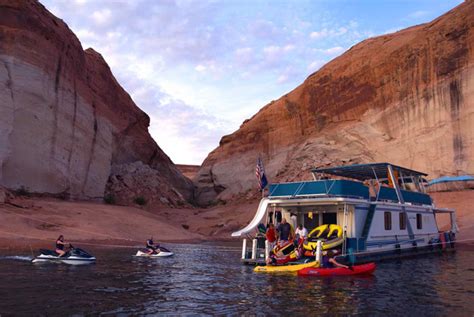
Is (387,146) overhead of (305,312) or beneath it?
overhead

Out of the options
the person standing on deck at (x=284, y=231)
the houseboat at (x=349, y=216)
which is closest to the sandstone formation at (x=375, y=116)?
the houseboat at (x=349, y=216)

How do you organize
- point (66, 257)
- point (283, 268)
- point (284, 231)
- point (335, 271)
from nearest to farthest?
point (335, 271), point (283, 268), point (66, 257), point (284, 231)

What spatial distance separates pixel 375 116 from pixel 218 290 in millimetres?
44341

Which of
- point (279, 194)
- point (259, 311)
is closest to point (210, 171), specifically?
point (279, 194)

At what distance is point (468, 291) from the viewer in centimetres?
1349

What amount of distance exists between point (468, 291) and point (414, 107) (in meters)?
38.8

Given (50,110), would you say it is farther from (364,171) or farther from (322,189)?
(322,189)

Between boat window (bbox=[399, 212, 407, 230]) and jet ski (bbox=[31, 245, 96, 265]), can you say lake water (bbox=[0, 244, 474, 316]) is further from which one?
Result: boat window (bbox=[399, 212, 407, 230])

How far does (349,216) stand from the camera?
1969 cm

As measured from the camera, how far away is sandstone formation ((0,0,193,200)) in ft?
129

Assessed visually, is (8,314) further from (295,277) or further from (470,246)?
(470,246)

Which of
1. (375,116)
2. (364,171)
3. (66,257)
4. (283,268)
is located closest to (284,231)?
(283,268)

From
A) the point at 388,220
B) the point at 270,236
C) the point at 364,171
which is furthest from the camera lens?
the point at 364,171

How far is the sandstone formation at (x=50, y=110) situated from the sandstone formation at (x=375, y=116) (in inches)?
824
